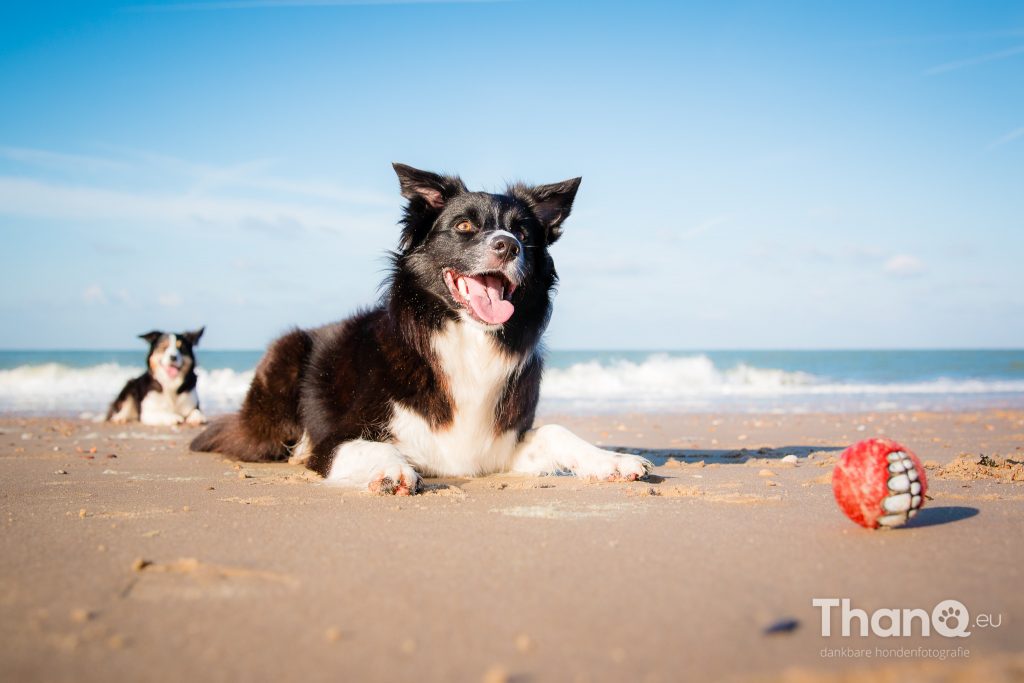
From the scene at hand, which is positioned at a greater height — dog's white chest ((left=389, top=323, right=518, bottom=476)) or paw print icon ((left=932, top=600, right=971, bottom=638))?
dog's white chest ((left=389, top=323, right=518, bottom=476))

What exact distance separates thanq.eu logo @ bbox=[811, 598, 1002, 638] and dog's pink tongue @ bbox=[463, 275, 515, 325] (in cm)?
283

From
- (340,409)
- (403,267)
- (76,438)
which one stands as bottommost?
(76,438)

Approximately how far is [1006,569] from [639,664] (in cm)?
153

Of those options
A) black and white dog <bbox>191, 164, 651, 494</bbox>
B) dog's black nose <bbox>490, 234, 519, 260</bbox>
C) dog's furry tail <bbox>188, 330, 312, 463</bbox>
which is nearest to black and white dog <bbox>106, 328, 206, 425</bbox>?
dog's furry tail <bbox>188, 330, 312, 463</bbox>

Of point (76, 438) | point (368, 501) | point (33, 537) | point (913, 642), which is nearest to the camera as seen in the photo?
point (913, 642)

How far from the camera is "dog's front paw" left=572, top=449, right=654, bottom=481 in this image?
14.4 feet

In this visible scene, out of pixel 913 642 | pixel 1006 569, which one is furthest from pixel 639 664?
pixel 1006 569

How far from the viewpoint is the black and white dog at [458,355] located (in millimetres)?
4527

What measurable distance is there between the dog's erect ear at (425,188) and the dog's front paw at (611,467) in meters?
1.98

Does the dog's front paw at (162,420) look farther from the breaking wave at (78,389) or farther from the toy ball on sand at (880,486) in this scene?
the toy ball on sand at (880,486)

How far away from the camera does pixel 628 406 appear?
15.0 meters

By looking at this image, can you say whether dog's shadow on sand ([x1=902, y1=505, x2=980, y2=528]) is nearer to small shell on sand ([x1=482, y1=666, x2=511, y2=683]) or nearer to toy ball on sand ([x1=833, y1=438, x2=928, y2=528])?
toy ball on sand ([x1=833, y1=438, x2=928, y2=528])

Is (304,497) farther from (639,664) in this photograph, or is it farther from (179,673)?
(639,664)

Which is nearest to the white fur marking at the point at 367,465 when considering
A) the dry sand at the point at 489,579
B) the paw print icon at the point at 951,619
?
the dry sand at the point at 489,579
